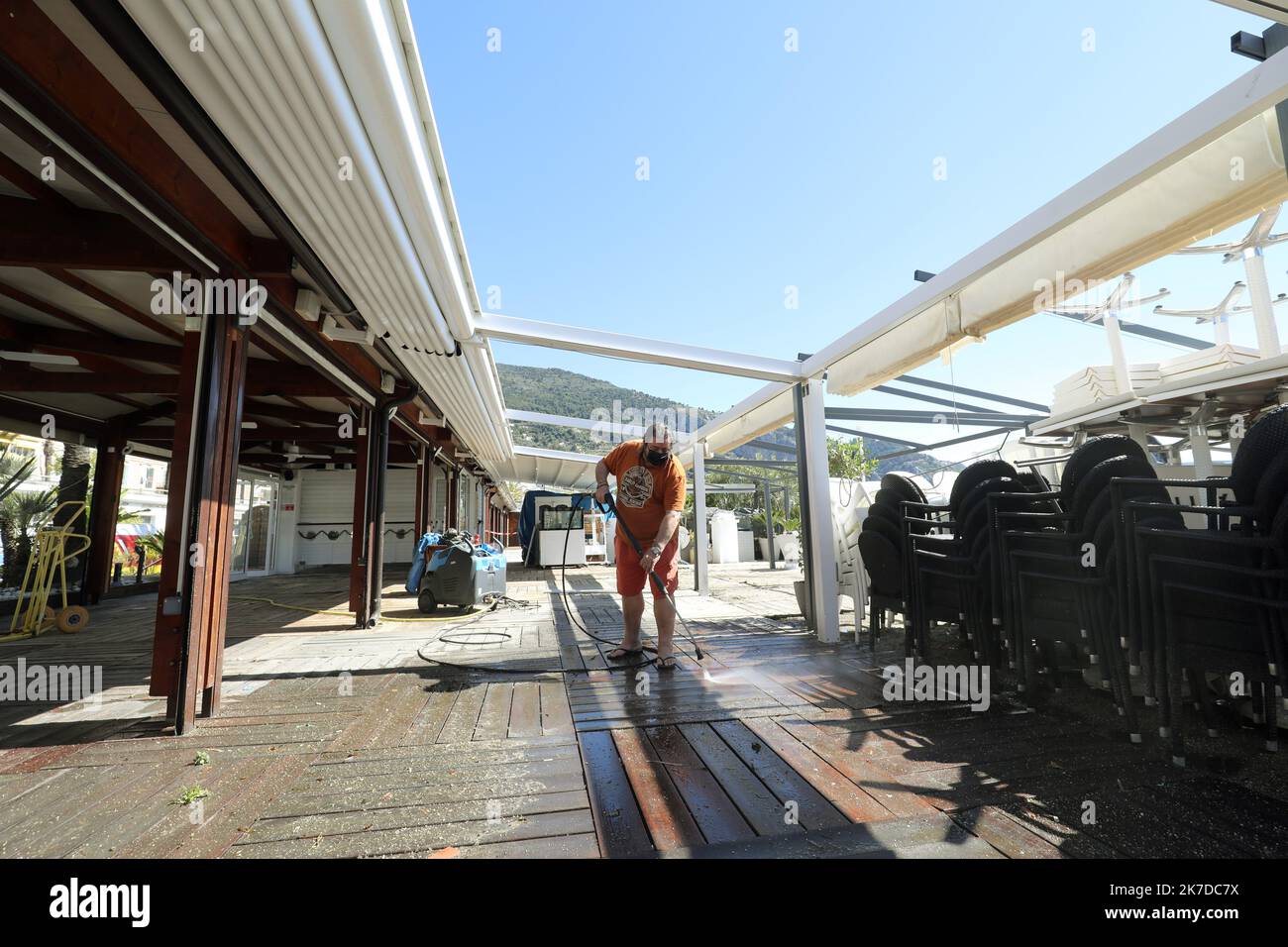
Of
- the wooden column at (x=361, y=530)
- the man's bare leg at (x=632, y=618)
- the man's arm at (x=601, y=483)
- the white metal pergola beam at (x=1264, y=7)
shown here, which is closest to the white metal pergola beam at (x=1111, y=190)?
the white metal pergola beam at (x=1264, y=7)

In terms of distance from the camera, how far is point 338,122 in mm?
1779

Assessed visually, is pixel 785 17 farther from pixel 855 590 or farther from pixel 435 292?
pixel 855 590

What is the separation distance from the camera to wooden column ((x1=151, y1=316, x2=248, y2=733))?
2416 mm

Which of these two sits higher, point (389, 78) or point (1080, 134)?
point (1080, 134)

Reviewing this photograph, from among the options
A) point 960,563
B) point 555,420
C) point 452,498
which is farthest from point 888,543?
point 452,498

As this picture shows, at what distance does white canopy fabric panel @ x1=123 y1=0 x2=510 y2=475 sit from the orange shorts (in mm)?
1989

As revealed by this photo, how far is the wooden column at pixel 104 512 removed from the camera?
651 cm

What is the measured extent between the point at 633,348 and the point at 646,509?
148cm

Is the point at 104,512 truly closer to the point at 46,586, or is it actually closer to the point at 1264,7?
the point at 46,586

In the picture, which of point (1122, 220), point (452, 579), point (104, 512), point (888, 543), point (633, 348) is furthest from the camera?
point (104, 512)

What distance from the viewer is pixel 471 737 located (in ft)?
7.32

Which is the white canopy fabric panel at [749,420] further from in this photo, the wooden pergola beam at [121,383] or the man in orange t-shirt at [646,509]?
the wooden pergola beam at [121,383]

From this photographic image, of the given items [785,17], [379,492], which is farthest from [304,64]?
[379,492]
